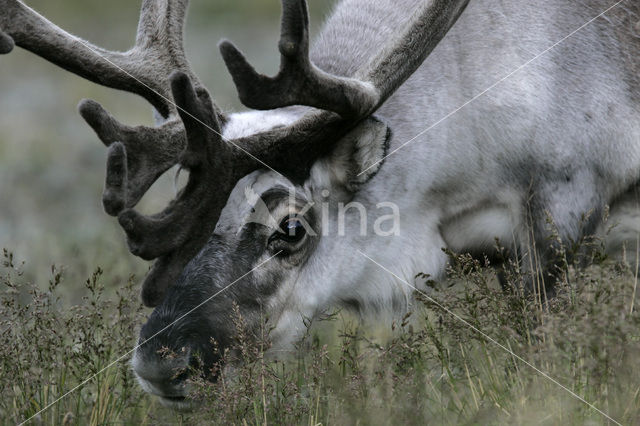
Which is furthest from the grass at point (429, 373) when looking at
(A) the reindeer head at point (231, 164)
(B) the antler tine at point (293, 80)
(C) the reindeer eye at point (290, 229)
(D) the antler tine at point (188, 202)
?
(B) the antler tine at point (293, 80)

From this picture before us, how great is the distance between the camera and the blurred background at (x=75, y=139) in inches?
273

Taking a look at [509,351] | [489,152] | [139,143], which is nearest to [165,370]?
[139,143]

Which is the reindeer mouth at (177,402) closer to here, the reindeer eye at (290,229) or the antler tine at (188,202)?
the antler tine at (188,202)

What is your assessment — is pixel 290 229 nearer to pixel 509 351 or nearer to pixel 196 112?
pixel 196 112

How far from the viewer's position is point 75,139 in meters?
12.3

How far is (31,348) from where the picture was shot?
3.94m

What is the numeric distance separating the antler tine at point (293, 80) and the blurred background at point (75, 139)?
1.03 m

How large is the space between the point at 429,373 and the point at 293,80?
1371mm

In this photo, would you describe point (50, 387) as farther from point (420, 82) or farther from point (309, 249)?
point (420, 82)

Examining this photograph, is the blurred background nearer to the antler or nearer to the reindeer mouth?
the antler

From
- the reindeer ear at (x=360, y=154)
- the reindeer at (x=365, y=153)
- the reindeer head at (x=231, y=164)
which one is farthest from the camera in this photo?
the reindeer ear at (x=360, y=154)

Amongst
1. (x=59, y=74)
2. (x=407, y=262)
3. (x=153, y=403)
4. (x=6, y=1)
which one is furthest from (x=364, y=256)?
(x=59, y=74)

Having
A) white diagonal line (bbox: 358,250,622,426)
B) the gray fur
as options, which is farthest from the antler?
white diagonal line (bbox: 358,250,622,426)

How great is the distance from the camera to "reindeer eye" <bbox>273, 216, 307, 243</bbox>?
4133 mm
